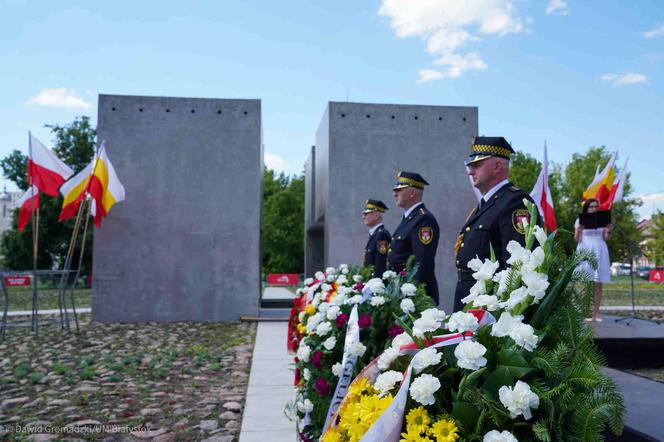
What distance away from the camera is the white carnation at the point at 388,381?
65.3 inches

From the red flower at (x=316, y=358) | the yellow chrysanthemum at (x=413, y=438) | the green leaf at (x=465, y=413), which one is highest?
the green leaf at (x=465, y=413)

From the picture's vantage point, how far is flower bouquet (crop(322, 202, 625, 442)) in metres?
1.49

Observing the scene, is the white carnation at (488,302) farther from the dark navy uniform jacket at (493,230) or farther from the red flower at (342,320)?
the dark navy uniform jacket at (493,230)

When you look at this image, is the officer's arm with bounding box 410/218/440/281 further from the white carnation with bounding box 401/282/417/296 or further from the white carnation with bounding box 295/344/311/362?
the white carnation with bounding box 401/282/417/296

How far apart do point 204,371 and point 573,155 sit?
129ft

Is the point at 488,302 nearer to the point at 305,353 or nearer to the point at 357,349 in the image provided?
the point at 357,349

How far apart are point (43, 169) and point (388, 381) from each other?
8806 millimetres

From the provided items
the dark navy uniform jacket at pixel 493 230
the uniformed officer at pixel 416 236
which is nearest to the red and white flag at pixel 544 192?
the uniformed officer at pixel 416 236

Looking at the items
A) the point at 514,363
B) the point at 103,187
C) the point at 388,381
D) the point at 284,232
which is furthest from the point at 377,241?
the point at 284,232

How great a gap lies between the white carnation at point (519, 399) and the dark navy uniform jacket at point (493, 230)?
1952mm

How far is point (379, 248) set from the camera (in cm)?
700

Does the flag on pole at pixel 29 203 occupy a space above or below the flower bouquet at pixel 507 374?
above

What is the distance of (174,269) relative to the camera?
10328mm

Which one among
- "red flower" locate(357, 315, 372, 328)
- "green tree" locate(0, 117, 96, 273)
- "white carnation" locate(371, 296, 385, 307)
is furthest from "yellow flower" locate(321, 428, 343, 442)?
"green tree" locate(0, 117, 96, 273)
